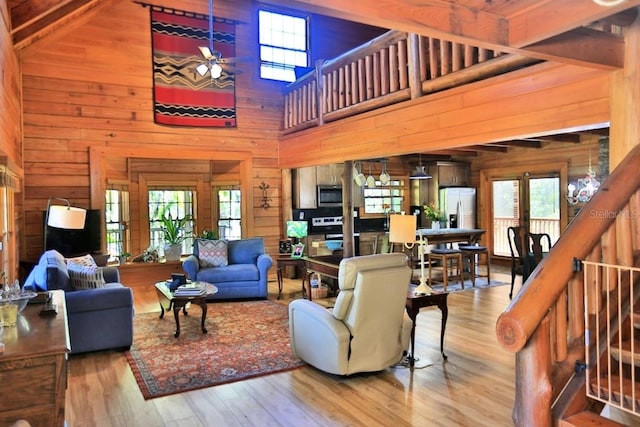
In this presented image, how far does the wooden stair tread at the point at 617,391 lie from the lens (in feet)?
6.95

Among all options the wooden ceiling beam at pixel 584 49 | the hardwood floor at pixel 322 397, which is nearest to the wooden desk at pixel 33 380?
the hardwood floor at pixel 322 397

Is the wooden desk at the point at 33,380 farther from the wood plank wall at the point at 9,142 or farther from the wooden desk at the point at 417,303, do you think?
the wooden desk at the point at 417,303

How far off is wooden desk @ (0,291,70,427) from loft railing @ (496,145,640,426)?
2242 mm

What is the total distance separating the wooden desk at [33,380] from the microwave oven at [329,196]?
6744 mm

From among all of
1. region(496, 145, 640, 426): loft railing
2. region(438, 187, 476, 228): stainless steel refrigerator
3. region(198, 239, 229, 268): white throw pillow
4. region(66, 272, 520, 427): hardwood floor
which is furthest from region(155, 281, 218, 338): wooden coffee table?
region(438, 187, 476, 228): stainless steel refrigerator

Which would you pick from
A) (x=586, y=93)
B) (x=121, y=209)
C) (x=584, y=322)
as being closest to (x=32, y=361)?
(x=584, y=322)

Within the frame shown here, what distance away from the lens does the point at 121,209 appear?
8.23 m

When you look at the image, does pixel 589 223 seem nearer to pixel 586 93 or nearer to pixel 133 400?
pixel 586 93

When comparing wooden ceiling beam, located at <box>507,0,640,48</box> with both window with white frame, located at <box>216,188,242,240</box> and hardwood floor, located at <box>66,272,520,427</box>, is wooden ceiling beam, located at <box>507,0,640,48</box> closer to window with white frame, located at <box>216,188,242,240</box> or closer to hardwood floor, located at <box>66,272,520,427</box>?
hardwood floor, located at <box>66,272,520,427</box>

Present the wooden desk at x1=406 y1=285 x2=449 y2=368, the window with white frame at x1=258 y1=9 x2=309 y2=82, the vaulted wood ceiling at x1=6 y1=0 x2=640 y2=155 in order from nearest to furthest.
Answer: the vaulted wood ceiling at x1=6 y1=0 x2=640 y2=155, the wooden desk at x1=406 y1=285 x2=449 y2=368, the window with white frame at x1=258 y1=9 x2=309 y2=82

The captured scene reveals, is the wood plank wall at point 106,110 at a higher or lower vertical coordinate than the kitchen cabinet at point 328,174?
higher

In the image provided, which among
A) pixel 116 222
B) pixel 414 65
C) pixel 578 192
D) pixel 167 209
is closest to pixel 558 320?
pixel 414 65

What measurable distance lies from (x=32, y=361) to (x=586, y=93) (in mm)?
4125

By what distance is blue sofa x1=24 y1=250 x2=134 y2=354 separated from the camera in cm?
431
